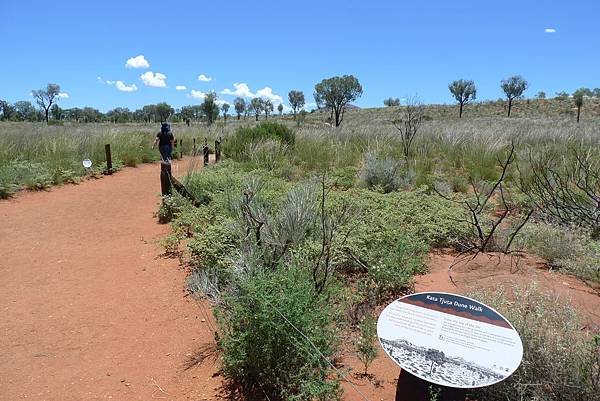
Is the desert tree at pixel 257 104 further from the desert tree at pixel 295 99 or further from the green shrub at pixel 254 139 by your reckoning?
the green shrub at pixel 254 139

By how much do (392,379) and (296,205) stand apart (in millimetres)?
2397

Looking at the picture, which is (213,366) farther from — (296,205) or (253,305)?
(296,205)

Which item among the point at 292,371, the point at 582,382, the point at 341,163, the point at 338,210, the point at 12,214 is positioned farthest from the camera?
the point at 341,163

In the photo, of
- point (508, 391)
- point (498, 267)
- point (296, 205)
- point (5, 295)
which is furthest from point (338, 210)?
point (5, 295)

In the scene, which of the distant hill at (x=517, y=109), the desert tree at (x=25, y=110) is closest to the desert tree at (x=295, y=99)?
the distant hill at (x=517, y=109)

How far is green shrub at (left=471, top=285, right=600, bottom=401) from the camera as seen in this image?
2.41m

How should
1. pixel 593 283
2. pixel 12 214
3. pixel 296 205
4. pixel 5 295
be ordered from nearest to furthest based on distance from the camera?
pixel 593 283 < pixel 5 295 < pixel 296 205 < pixel 12 214

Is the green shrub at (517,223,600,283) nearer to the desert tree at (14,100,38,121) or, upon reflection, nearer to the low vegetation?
the low vegetation

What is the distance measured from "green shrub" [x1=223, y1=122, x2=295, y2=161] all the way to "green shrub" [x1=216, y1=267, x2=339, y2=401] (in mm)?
9703

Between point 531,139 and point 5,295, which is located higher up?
point 531,139

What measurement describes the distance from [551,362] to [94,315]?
12.5 feet

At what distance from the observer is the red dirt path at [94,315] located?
3207mm

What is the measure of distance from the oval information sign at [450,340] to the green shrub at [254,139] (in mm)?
10384

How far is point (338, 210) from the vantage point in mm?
5840
